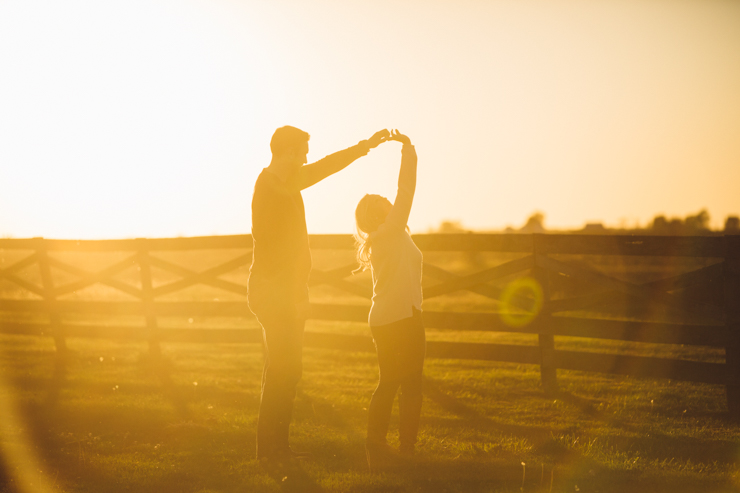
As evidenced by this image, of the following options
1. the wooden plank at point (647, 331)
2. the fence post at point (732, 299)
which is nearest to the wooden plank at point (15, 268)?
the wooden plank at point (647, 331)

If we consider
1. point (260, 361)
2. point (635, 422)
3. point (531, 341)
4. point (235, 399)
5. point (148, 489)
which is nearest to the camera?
point (148, 489)

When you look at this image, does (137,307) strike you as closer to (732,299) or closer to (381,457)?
(381,457)

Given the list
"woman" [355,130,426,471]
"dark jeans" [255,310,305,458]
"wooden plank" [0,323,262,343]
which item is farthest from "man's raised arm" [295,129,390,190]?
"wooden plank" [0,323,262,343]

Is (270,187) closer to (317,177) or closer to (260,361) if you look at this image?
(317,177)

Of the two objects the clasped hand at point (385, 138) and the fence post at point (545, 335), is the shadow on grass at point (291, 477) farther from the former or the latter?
the fence post at point (545, 335)

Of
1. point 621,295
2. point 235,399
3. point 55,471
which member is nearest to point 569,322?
point 621,295

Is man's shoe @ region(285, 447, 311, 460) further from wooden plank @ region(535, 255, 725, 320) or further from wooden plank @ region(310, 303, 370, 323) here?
wooden plank @ region(535, 255, 725, 320)

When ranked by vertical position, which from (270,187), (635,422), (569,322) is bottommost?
(635,422)

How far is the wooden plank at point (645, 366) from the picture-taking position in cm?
561

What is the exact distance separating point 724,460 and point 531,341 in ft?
20.2

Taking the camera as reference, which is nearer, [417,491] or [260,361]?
[417,491]

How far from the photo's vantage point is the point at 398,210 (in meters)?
4.00

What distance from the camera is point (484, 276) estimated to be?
655 cm

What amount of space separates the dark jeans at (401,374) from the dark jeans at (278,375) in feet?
2.01
